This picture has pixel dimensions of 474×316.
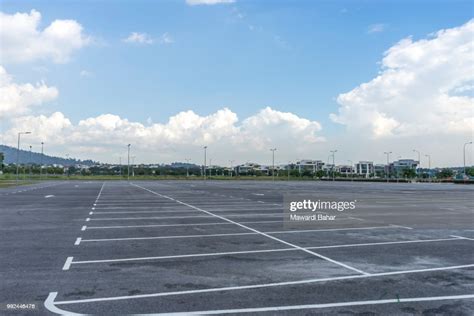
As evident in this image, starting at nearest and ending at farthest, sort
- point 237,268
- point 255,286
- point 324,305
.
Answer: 1. point 324,305
2. point 255,286
3. point 237,268

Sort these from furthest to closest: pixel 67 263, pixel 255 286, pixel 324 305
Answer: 1. pixel 67 263
2. pixel 255 286
3. pixel 324 305

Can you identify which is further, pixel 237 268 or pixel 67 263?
pixel 67 263

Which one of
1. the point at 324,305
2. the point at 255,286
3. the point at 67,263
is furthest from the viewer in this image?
the point at 67,263

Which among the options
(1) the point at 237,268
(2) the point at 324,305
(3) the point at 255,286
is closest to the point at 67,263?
(1) the point at 237,268

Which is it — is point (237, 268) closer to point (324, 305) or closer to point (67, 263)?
point (324, 305)

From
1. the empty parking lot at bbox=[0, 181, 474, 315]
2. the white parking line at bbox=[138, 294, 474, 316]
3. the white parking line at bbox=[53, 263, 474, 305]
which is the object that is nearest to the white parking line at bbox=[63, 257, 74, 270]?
the empty parking lot at bbox=[0, 181, 474, 315]

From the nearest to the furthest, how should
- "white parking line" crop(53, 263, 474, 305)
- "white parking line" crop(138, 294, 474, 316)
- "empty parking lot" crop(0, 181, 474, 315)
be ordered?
"white parking line" crop(138, 294, 474, 316) < "empty parking lot" crop(0, 181, 474, 315) < "white parking line" crop(53, 263, 474, 305)

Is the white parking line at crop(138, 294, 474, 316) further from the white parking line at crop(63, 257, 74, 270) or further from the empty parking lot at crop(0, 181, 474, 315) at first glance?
the white parking line at crop(63, 257, 74, 270)

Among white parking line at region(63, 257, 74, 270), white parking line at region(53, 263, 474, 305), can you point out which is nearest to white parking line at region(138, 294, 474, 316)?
white parking line at region(53, 263, 474, 305)

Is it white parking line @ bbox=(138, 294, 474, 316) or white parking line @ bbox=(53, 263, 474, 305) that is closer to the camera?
white parking line @ bbox=(138, 294, 474, 316)

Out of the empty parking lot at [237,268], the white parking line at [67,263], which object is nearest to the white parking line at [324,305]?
the empty parking lot at [237,268]

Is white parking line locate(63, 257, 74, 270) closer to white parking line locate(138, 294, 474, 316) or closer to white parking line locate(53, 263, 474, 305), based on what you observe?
white parking line locate(53, 263, 474, 305)

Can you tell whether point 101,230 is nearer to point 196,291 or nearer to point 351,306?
point 196,291

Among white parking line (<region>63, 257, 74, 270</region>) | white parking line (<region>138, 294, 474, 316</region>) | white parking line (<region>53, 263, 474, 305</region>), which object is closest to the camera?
white parking line (<region>138, 294, 474, 316</region>)
